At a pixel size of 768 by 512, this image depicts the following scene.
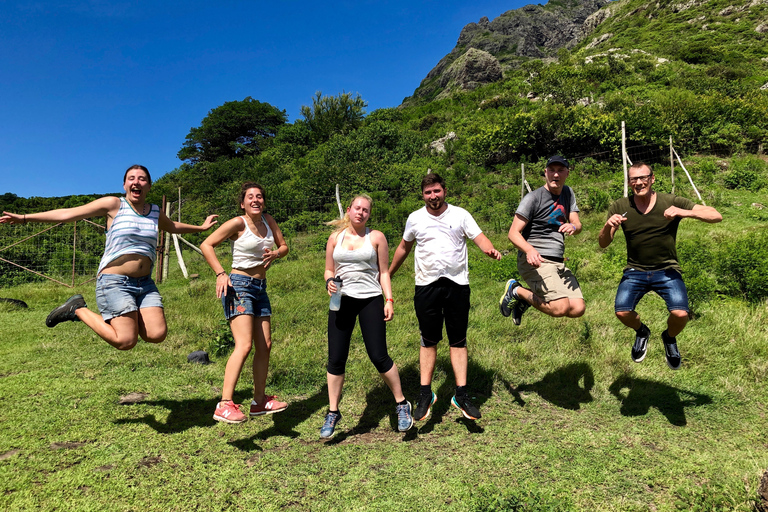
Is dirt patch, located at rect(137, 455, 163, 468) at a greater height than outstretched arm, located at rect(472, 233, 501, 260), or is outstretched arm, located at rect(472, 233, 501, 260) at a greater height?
outstretched arm, located at rect(472, 233, 501, 260)

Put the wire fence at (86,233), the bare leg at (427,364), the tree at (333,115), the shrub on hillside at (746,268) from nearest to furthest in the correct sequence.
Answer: the bare leg at (427,364), the shrub on hillside at (746,268), the wire fence at (86,233), the tree at (333,115)

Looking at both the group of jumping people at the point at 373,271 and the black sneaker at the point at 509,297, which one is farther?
the black sneaker at the point at 509,297

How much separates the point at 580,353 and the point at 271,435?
13.3ft

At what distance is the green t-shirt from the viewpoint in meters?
3.84

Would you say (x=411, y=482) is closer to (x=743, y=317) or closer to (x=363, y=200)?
(x=363, y=200)

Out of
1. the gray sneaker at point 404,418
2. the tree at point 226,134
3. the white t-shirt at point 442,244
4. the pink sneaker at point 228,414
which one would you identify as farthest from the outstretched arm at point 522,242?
the tree at point 226,134

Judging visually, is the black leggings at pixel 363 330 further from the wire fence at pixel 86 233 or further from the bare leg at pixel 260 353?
the wire fence at pixel 86 233

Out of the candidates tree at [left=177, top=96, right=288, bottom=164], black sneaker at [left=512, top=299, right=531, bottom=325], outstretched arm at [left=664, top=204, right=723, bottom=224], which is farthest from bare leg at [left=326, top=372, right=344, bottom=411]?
tree at [left=177, top=96, right=288, bottom=164]

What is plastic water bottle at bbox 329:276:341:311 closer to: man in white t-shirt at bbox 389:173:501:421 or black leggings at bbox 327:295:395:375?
black leggings at bbox 327:295:395:375

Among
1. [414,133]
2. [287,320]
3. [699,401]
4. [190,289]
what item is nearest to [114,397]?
[287,320]

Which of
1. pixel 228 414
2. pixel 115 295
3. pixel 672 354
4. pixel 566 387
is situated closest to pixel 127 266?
pixel 115 295

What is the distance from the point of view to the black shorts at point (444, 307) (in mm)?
3719

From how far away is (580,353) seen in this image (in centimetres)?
525

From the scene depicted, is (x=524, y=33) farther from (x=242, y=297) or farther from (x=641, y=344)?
(x=242, y=297)
